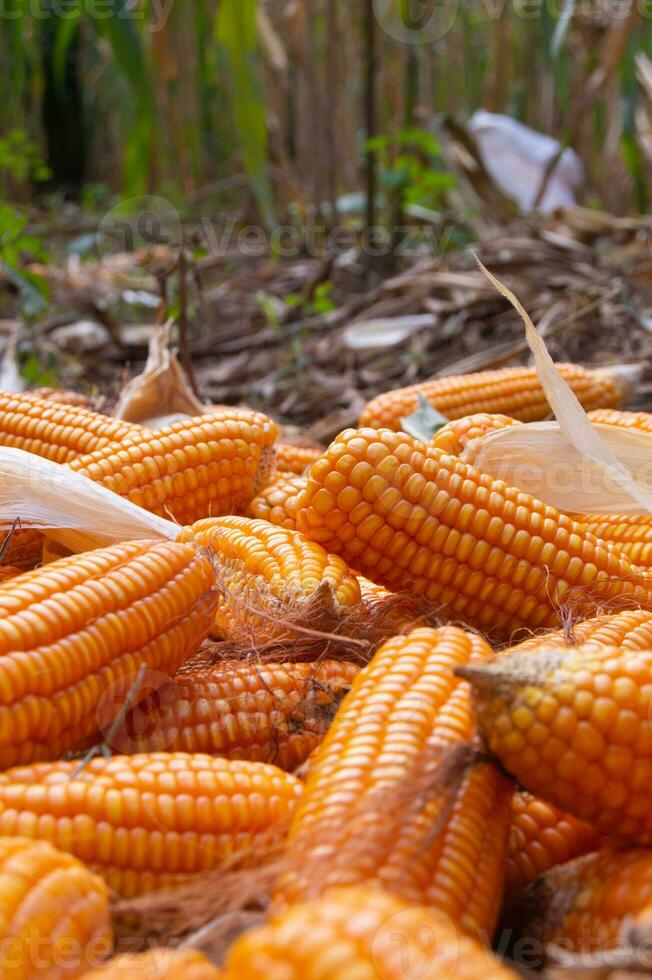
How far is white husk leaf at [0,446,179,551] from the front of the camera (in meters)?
1.96

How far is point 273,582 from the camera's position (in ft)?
5.91

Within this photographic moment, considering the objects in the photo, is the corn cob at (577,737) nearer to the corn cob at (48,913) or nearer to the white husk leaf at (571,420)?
the corn cob at (48,913)

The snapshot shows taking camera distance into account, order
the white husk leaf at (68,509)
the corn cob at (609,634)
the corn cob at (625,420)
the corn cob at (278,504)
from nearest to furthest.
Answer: the corn cob at (609,634) → the white husk leaf at (68,509) → the corn cob at (278,504) → the corn cob at (625,420)

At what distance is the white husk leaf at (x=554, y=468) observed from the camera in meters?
2.23

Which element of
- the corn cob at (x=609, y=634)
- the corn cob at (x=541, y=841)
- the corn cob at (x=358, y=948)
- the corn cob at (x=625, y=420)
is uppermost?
the corn cob at (x=358, y=948)

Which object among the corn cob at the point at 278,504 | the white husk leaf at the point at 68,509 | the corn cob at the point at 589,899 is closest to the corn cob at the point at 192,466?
the corn cob at the point at 278,504

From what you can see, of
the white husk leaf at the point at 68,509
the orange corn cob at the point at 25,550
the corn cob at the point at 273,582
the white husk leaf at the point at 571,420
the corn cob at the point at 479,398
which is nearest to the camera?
the corn cob at the point at 273,582

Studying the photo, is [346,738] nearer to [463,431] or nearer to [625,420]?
[463,431]

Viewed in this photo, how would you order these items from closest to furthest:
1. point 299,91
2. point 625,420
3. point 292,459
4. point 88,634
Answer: point 88,634
point 625,420
point 292,459
point 299,91

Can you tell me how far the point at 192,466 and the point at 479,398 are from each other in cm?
109

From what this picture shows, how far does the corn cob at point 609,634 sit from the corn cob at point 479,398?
4.43 ft

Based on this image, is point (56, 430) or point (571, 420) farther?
point (56, 430)
